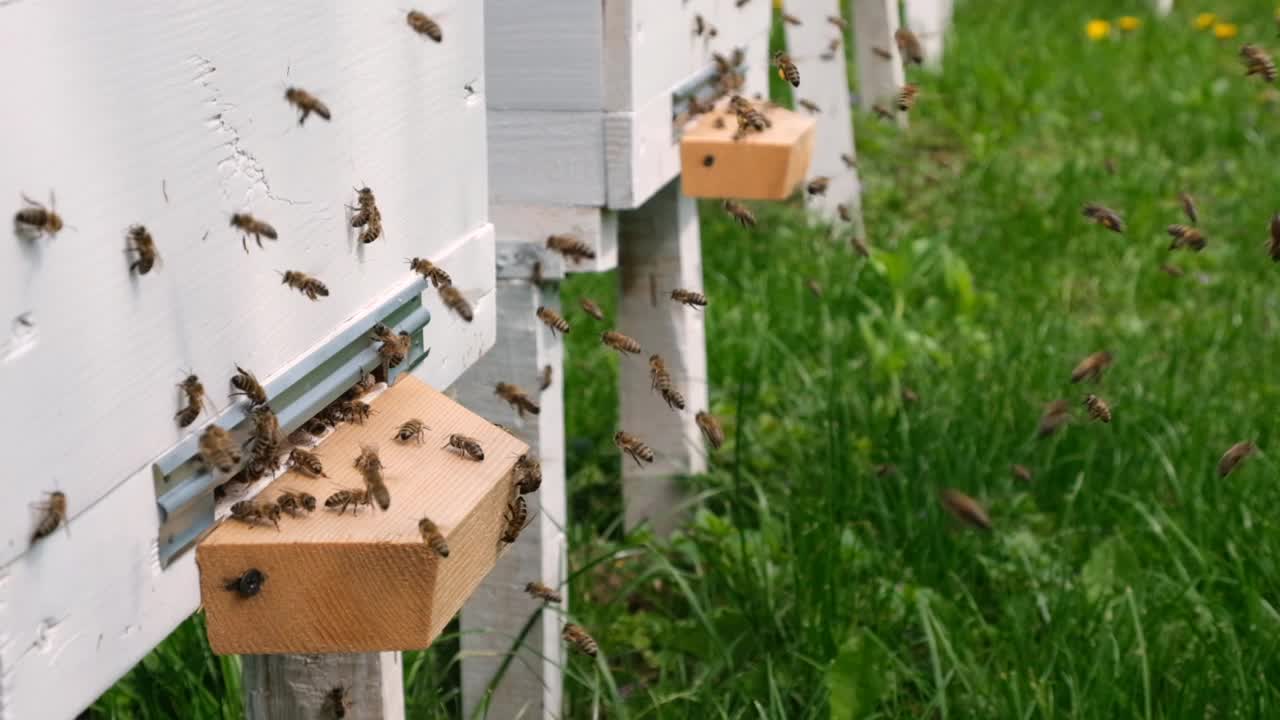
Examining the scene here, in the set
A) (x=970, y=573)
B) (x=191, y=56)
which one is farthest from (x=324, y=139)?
(x=970, y=573)

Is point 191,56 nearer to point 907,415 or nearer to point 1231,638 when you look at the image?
point 1231,638

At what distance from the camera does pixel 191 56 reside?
153 centimetres

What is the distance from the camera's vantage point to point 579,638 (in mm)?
2963

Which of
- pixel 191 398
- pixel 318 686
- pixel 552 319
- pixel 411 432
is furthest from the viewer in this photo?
pixel 552 319

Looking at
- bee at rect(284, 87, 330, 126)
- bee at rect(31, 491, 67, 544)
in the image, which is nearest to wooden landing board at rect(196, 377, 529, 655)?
bee at rect(31, 491, 67, 544)

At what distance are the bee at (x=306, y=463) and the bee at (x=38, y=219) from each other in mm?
489

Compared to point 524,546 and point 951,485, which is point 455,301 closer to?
point 524,546

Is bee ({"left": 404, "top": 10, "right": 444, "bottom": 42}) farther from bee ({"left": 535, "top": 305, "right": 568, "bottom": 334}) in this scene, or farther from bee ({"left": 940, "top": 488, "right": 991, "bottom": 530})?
bee ({"left": 940, "top": 488, "right": 991, "bottom": 530})

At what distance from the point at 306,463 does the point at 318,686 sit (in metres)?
0.41

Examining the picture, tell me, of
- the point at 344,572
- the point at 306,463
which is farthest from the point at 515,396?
the point at 344,572

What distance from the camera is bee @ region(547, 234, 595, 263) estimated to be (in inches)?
121

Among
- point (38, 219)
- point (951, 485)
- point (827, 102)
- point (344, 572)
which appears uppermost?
point (38, 219)

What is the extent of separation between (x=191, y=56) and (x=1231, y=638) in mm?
2269

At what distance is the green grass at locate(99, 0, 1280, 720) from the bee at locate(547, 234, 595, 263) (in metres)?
0.59
